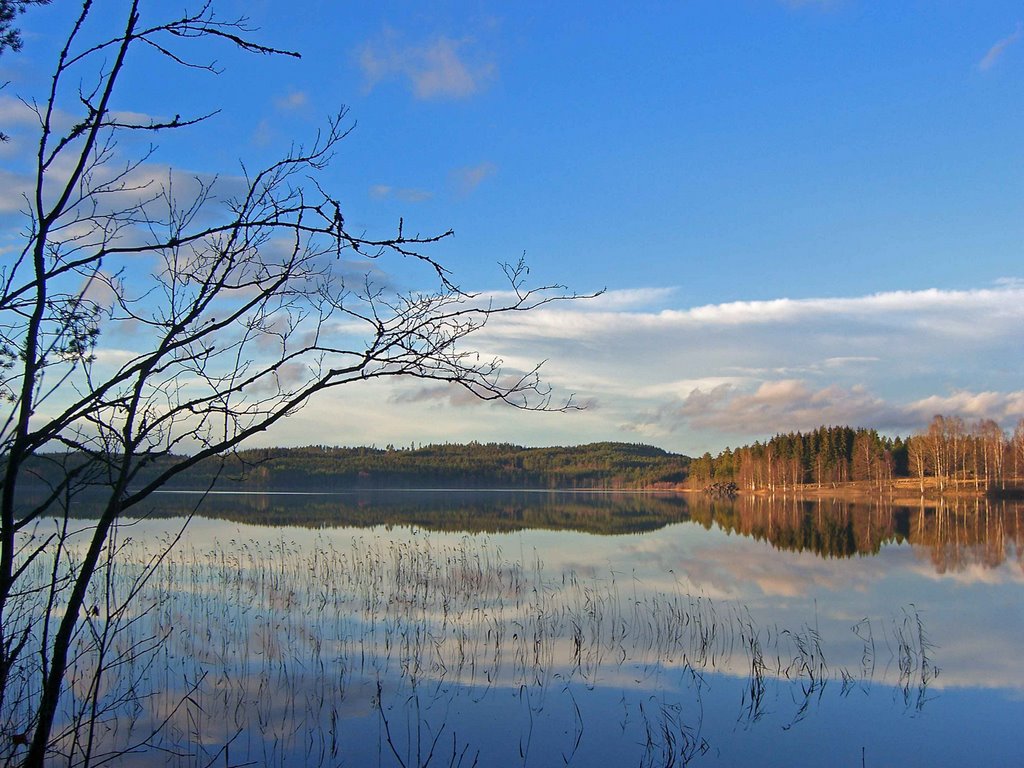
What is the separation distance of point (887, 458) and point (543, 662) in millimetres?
96653

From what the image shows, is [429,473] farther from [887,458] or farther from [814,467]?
[887,458]

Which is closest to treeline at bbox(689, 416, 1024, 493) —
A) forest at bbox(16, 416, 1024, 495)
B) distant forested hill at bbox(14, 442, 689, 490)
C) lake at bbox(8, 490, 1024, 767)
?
Answer: forest at bbox(16, 416, 1024, 495)

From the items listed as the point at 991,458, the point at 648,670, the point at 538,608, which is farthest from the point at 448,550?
the point at 991,458

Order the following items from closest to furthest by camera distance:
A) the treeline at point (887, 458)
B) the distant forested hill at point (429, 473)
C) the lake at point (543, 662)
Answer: the lake at point (543, 662) < the treeline at point (887, 458) < the distant forested hill at point (429, 473)

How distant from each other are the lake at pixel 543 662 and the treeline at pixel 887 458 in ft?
246

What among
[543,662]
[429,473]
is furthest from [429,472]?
[543,662]

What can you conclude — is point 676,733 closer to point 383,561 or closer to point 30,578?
point 383,561

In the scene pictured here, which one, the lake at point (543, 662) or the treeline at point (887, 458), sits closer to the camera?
the lake at point (543, 662)

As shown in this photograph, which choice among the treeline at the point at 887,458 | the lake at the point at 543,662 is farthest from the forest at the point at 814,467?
the lake at the point at 543,662

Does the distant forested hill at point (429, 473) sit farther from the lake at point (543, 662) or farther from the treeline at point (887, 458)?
the lake at point (543, 662)

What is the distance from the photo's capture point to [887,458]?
97562 mm

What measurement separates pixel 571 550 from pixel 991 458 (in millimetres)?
83391

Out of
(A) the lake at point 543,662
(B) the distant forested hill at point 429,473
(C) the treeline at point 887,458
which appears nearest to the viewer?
(A) the lake at point 543,662

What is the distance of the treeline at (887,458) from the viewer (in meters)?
91.1
